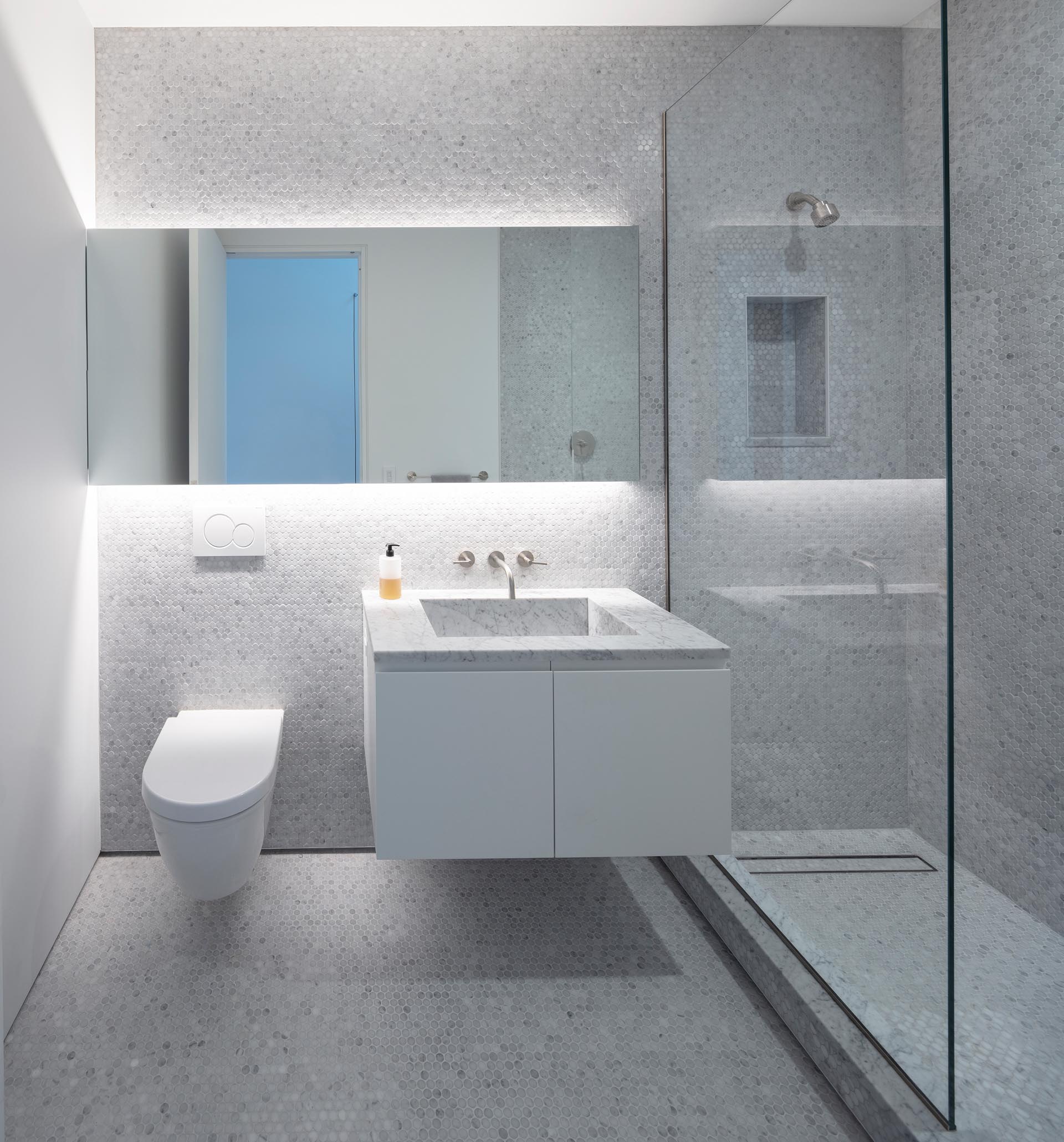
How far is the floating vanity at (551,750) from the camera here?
1.68 meters

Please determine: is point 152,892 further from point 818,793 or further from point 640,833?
point 818,793

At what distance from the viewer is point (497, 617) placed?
227cm

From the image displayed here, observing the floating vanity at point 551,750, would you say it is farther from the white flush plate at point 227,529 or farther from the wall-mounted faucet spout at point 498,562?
the white flush plate at point 227,529

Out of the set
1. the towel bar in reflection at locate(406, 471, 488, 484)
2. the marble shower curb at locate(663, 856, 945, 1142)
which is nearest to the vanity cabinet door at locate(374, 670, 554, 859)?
the marble shower curb at locate(663, 856, 945, 1142)

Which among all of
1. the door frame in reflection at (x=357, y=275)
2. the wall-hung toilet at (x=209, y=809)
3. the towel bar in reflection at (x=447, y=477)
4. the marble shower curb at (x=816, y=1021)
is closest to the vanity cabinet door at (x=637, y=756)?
the marble shower curb at (x=816, y=1021)

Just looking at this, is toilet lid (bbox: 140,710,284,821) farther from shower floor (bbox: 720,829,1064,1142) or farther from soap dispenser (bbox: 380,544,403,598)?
shower floor (bbox: 720,829,1064,1142)

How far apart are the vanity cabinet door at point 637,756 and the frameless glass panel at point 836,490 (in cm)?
18

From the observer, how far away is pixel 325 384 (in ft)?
7.86

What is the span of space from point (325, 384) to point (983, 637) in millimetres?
1840

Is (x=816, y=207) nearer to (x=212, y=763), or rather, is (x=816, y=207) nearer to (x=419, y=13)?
(x=419, y=13)

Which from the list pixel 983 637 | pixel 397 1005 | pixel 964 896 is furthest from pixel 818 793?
pixel 397 1005

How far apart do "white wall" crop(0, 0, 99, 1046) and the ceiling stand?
0.17m

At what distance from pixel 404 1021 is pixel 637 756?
73 centimetres

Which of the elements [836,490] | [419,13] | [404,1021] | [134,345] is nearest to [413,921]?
[404,1021]
